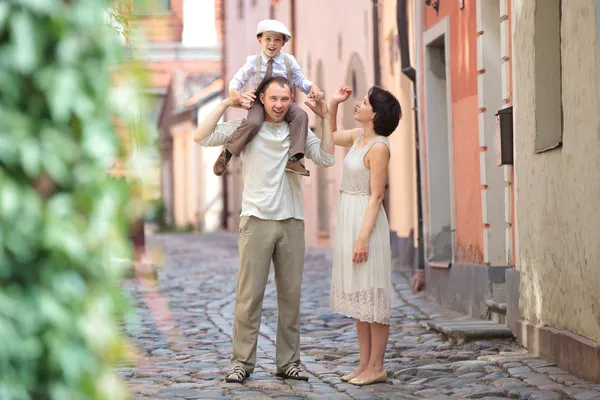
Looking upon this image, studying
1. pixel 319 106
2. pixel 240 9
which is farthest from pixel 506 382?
pixel 240 9

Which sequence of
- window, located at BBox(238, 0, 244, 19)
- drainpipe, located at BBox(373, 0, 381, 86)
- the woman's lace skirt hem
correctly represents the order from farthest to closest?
window, located at BBox(238, 0, 244, 19), drainpipe, located at BBox(373, 0, 381, 86), the woman's lace skirt hem

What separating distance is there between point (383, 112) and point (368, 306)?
1.20m

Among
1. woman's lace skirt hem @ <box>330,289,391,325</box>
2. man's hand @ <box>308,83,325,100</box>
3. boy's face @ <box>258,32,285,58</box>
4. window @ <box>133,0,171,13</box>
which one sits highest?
boy's face @ <box>258,32,285,58</box>

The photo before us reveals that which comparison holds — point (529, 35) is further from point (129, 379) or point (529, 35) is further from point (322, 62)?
point (322, 62)

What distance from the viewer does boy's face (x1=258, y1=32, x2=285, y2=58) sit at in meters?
7.89

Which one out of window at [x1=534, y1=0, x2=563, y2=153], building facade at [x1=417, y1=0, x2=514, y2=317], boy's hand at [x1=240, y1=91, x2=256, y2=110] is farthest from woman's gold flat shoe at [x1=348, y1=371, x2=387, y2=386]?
building facade at [x1=417, y1=0, x2=514, y2=317]

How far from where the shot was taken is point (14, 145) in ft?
7.71

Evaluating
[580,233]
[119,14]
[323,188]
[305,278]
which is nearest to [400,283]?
[305,278]

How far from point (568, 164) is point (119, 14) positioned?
18.9ft

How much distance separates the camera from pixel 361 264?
773cm

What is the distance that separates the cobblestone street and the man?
280 mm

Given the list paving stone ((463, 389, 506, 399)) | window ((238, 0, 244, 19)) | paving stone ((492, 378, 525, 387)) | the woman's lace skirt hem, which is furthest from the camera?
window ((238, 0, 244, 19))

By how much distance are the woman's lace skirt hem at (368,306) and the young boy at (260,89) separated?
31.8 inches

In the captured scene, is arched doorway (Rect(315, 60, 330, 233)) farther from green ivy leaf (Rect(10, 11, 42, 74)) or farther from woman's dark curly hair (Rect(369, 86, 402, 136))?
green ivy leaf (Rect(10, 11, 42, 74))
